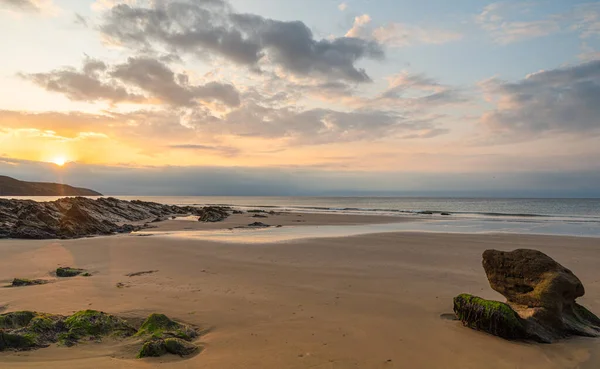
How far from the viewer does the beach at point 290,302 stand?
5555 millimetres

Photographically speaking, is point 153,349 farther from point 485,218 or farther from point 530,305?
point 485,218

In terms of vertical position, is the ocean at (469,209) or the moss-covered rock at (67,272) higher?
the moss-covered rock at (67,272)

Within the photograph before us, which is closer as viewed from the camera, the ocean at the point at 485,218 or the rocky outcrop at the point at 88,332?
the rocky outcrop at the point at 88,332

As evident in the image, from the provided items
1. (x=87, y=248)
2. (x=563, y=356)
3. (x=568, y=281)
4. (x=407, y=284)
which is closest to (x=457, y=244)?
(x=407, y=284)

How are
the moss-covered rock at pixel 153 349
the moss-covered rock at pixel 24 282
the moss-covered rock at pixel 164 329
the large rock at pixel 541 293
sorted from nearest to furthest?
the moss-covered rock at pixel 153 349, the moss-covered rock at pixel 164 329, the large rock at pixel 541 293, the moss-covered rock at pixel 24 282

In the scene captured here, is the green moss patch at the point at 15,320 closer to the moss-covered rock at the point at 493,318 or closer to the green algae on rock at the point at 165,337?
the green algae on rock at the point at 165,337

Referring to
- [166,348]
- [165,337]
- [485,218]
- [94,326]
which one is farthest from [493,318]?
[485,218]

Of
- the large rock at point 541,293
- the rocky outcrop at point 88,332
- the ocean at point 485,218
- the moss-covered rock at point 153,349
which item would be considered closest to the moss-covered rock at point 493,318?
the large rock at point 541,293

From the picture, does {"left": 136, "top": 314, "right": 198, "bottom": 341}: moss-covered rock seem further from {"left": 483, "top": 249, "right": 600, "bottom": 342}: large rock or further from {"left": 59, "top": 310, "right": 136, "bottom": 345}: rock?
{"left": 483, "top": 249, "right": 600, "bottom": 342}: large rock

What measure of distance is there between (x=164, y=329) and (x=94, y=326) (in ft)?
3.73

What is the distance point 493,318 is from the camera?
6.57m

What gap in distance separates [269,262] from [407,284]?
5512mm

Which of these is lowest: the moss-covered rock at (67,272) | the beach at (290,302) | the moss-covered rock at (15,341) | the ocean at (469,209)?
the ocean at (469,209)

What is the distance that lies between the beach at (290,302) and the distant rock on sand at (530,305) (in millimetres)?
258
